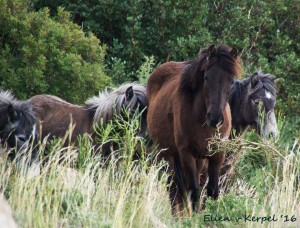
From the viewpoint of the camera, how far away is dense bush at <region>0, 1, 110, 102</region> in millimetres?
15258

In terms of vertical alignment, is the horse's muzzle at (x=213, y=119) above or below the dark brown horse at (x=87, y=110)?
above

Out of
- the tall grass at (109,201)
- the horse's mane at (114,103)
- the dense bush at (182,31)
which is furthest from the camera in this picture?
the dense bush at (182,31)

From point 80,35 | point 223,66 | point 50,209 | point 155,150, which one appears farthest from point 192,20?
point 50,209

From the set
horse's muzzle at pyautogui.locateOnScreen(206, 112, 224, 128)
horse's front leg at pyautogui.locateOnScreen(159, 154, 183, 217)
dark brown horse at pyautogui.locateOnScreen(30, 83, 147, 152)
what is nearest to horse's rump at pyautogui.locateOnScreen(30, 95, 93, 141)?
dark brown horse at pyautogui.locateOnScreen(30, 83, 147, 152)

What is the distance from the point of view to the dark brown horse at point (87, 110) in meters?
12.7

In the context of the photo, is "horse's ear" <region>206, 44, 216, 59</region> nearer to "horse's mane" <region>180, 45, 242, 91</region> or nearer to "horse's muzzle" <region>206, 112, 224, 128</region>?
"horse's mane" <region>180, 45, 242, 91</region>

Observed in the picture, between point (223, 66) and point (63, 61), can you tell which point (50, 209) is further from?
point (63, 61)

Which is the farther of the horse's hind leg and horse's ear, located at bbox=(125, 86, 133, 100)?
horse's ear, located at bbox=(125, 86, 133, 100)

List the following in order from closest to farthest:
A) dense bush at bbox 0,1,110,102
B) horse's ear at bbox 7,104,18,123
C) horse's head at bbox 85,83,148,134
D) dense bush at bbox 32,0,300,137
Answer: horse's ear at bbox 7,104,18,123, horse's head at bbox 85,83,148,134, dense bush at bbox 0,1,110,102, dense bush at bbox 32,0,300,137

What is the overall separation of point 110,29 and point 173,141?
9357mm

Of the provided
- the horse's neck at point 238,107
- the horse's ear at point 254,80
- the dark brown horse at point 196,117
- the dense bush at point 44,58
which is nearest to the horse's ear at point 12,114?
the dark brown horse at point 196,117

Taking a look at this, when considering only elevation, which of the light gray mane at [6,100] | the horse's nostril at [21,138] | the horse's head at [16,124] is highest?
the light gray mane at [6,100]

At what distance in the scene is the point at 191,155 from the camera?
410 inches

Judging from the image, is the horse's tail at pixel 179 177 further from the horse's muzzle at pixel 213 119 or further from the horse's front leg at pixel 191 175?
the horse's muzzle at pixel 213 119
